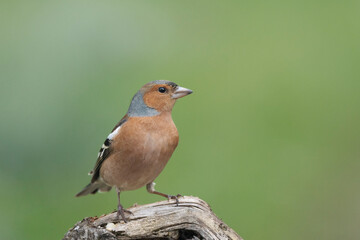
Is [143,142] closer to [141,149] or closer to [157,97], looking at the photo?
[141,149]

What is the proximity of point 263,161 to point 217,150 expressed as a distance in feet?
1.92

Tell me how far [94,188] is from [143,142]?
115 centimetres

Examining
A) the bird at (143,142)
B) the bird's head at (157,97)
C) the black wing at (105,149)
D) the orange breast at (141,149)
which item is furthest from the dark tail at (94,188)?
the bird's head at (157,97)

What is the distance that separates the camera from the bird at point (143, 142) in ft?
16.6

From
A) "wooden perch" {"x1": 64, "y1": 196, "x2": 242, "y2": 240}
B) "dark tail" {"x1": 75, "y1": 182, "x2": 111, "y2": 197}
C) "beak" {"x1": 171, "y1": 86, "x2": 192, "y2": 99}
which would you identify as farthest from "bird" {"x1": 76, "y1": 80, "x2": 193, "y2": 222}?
"dark tail" {"x1": 75, "y1": 182, "x2": 111, "y2": 197}

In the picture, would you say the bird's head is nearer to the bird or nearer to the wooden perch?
the bird

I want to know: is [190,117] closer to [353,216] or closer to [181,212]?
[353,216]

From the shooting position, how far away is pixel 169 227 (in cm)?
466

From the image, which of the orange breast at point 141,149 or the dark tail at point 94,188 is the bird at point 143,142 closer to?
the orange breast at point 141,149

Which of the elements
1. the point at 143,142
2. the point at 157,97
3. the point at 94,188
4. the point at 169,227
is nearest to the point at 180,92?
the point at 157,97

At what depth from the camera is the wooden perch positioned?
463cm

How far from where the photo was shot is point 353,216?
7.19 meters

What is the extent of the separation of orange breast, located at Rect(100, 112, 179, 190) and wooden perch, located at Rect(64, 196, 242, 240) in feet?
1.51

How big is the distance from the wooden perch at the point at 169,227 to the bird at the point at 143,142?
17 cm
